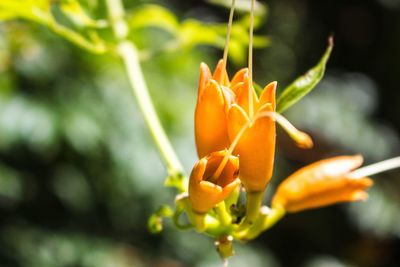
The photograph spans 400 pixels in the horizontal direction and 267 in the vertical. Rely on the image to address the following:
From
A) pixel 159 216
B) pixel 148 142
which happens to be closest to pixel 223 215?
pixel 159 216

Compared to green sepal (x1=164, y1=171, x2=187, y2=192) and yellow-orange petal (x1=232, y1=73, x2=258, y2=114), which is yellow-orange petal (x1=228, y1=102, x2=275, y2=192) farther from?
green sepal (x1=164, y1=171, x2=187, y2=192)

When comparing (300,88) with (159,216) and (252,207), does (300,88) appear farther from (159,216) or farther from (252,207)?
(159,216)

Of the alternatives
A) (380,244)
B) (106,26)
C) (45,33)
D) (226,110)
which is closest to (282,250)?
(380,244)

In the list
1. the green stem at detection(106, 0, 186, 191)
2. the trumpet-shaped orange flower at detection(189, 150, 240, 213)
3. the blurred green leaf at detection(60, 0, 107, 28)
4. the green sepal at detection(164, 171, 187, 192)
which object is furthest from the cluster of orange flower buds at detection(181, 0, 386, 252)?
→ the blurred green leaf at detection(60, 0, 107, 28)

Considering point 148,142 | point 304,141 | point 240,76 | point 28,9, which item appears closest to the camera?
point 304,141

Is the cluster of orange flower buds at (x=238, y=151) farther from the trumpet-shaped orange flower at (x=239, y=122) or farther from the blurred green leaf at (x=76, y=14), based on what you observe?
the blurred green leaf at (x=76, y=14)

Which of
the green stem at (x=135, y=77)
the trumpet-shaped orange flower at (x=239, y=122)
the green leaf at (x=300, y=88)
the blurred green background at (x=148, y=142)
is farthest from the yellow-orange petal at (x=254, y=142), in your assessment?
the blurred green background at (x=148, y=142)

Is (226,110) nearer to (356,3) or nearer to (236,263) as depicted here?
(236,263)
